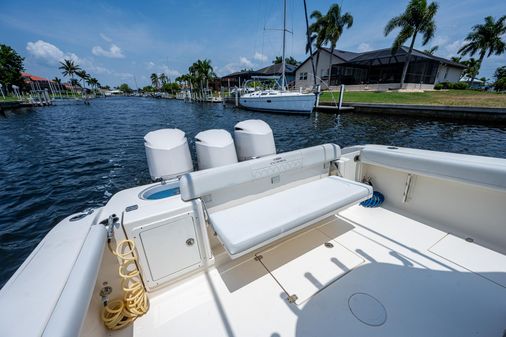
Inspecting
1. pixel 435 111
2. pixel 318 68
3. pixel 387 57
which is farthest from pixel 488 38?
pixel 435 111

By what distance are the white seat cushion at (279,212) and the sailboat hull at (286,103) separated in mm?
12671

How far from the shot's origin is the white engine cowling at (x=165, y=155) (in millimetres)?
1979

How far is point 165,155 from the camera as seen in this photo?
78.1 inches

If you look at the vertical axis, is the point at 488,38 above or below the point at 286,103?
above

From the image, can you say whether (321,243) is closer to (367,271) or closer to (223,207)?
(367,271)

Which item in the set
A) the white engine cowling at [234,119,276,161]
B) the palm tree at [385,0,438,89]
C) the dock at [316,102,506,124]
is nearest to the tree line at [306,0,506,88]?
the palm tree at [385,0,438,89]

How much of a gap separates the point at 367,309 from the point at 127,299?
1552 mm

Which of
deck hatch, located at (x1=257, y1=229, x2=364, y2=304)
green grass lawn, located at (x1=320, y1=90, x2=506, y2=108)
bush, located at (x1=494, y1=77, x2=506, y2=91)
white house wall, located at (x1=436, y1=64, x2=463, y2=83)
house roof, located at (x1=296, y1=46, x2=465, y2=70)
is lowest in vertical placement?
deck hatch, located at (x1=257, y1=229, x2=364, y2=304)

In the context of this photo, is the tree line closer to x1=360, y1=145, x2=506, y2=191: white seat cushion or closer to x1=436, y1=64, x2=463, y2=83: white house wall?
x1=436, y1=64, x2=463, y2=83: white house wall

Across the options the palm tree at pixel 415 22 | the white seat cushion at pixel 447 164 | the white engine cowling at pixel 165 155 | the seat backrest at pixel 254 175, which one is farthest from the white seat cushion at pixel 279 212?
the palm tree at pixel 415 22

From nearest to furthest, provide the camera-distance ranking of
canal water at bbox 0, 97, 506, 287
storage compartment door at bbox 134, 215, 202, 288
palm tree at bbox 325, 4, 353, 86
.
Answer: storage compartment door at bbox 134, 215, 202, 288, canal water at bbox 0, 97, 506, 287, palm tree at bbox 325, 4, 353, 86

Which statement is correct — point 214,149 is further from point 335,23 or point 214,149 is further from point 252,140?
point 335,23

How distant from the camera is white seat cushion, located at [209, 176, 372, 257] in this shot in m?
1.40

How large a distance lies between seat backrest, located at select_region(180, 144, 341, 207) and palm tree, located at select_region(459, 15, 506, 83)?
3774 cm
